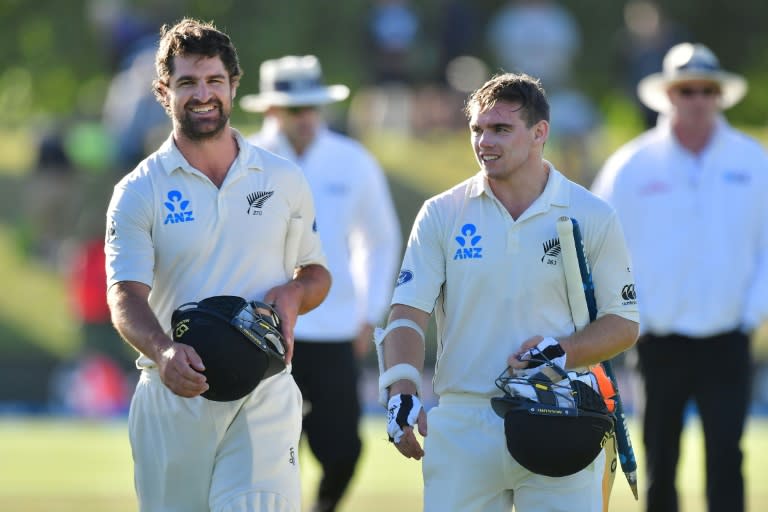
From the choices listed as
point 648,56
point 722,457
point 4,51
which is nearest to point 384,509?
point 722,457

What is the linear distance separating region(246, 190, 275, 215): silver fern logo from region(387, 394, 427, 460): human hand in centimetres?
94

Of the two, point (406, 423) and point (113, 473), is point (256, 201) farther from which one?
point (113, 473)

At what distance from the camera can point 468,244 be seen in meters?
6.19

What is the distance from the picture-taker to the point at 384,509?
35.2 feet

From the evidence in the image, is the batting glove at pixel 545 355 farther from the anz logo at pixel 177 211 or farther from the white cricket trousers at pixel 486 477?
the anz logo at pixel 177 211

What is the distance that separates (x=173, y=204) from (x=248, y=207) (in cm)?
29

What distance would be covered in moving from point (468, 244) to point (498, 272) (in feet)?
0.51

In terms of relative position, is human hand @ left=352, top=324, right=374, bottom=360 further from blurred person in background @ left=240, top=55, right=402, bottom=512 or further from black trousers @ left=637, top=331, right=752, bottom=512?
black trousers @ left=637, top=331, right=752, bottom=512

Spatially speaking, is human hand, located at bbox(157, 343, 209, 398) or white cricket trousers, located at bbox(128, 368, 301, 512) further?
white cricket trousers, located at bbox(128, 368, 301, 512)

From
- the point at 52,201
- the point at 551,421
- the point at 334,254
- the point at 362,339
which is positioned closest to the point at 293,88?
the point at 334,254

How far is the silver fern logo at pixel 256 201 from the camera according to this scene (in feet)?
21.0

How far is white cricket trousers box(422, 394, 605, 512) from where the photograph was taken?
607cm

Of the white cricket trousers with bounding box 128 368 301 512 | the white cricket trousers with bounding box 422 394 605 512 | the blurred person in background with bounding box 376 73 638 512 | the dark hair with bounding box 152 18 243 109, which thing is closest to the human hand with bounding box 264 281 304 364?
the white cricket trousers with bounding box 128 368 301 512

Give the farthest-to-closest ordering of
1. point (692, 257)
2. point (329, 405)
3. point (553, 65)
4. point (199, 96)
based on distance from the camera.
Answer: point (553, 65) < point (692, 257) < point (329, 405) < point (199, 96)
